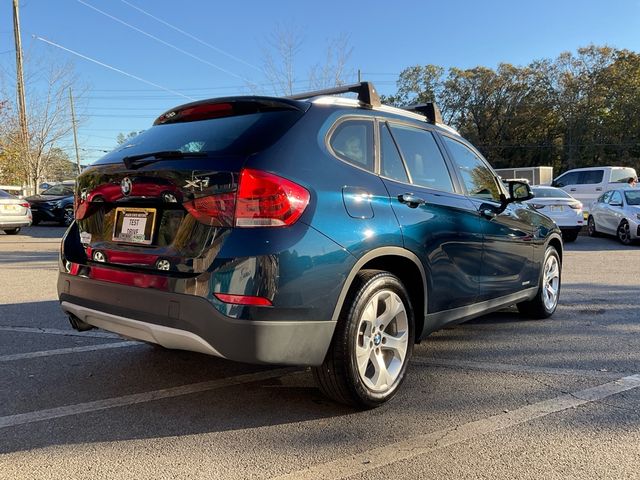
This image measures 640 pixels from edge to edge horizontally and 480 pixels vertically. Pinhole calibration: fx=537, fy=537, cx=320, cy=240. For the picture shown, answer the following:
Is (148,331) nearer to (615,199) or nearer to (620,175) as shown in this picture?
(615,199)

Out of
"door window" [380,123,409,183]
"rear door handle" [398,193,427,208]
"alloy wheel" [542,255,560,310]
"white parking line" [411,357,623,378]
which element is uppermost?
"door window" [380,123,409,183]

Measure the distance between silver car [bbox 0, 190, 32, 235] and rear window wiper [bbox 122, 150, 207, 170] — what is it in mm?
13253

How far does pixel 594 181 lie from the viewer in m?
18.9

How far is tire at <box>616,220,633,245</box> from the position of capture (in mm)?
12781

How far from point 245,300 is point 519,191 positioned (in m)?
3.23

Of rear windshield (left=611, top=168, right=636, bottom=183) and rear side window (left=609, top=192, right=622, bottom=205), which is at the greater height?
rear windshield (left=611, top=168, right=636, bottom=183)

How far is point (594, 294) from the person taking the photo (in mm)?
6809

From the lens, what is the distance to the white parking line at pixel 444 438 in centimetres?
252

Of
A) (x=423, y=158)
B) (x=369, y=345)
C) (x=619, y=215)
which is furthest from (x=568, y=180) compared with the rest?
(x=369, y=345)

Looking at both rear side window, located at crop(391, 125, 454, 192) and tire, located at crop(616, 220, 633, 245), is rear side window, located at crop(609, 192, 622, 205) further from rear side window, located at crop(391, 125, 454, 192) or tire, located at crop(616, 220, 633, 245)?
rear side window, located at crop(391, 125, 454, 192)

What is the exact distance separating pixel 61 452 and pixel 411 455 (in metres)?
1.74

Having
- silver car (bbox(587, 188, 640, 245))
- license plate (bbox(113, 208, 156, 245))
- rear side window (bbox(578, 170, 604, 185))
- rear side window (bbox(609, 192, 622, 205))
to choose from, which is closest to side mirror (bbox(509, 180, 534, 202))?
license plate (bbox(113, 208, 156, 245))

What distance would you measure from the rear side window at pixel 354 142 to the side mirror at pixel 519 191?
1.99 meters

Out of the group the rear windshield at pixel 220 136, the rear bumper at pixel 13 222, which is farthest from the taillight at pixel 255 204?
the rear bumper at pixel 13 222
